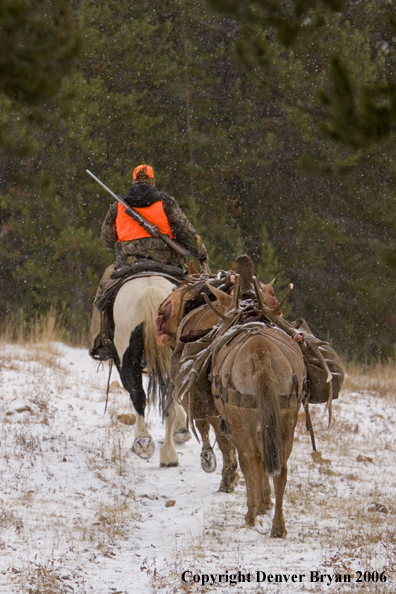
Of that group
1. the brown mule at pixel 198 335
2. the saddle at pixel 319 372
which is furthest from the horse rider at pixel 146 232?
the saddle at pixel 319 372

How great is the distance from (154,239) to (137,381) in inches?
55.8

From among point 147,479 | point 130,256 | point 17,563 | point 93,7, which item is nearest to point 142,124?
point 93,7

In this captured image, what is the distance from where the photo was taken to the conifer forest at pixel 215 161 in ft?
50.0

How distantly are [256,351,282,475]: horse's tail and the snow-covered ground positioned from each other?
546 mm

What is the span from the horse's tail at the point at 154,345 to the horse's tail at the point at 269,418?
2.59 meters

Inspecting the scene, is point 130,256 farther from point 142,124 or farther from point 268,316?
point 142,124

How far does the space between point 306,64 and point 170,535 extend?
44.7ft

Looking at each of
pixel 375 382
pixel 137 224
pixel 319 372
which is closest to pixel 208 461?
pixel 319 372

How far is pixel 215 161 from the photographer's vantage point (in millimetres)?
16844

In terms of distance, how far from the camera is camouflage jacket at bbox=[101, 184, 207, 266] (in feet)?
25.7

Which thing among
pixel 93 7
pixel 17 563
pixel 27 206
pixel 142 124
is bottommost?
pixel 17 563

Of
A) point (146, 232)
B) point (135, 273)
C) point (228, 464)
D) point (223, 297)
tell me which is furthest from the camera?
point (146, 232)

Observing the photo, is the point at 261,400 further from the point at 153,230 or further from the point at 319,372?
the point at 153,230

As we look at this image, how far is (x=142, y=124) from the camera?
51.5 feet
